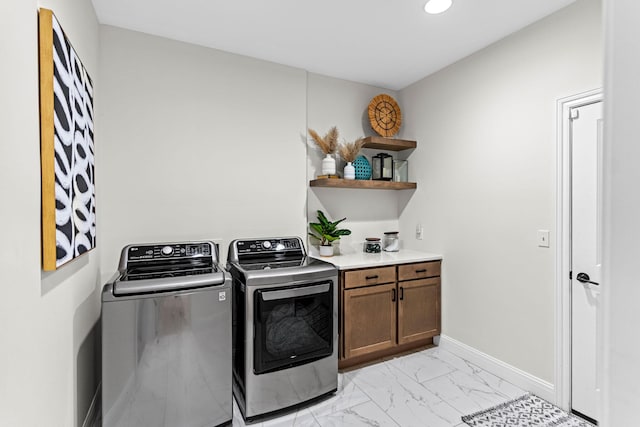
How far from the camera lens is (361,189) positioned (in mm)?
3439

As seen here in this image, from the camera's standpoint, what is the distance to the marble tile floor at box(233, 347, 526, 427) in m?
2.09

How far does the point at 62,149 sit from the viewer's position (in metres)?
1.41

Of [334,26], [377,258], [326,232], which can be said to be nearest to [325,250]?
[326,232]

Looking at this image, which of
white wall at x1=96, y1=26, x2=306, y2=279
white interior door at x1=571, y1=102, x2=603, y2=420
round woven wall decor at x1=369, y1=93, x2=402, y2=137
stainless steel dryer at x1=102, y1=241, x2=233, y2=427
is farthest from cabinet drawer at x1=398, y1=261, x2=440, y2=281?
stainless steel dryer at x1=102, y1=241, x2=233, y2=427

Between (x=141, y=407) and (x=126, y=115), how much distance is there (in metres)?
1.91

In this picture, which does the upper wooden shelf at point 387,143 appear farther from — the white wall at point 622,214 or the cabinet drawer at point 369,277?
the white wall at point 622,214

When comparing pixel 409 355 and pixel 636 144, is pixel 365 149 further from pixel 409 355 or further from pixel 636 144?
pixel 636 144

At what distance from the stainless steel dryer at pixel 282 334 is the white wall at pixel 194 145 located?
1.98ft

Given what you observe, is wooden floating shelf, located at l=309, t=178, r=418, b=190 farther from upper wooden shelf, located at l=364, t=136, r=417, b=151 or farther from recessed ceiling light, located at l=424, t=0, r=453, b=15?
recessed ceiling light, located at l=424, t=0, r=453, b=15

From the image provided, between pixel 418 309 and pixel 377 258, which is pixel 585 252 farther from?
pixel 377 258

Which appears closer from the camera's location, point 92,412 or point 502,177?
point 92,412

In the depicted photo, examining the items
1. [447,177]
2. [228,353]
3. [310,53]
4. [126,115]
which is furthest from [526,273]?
[126,115]

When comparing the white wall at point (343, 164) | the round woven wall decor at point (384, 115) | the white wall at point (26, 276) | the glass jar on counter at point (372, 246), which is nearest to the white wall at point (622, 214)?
the white wall at point (26, 276)

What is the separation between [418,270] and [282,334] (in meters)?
1.42
